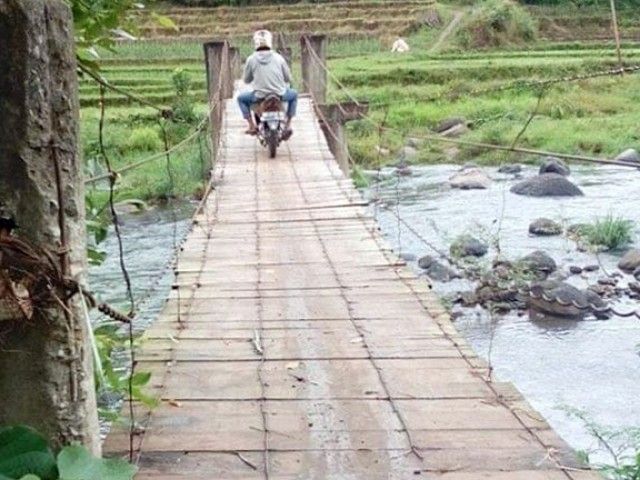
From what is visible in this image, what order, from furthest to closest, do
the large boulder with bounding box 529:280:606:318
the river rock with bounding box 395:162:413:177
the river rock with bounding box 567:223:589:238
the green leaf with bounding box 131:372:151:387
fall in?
the river rock with bounding box 395:162:413:177 → the river rock with bounding box 567:223:589:238 → the large boulder with bounding box 529:280:606:318 → the green leaf with bounding box 131:372:151:387

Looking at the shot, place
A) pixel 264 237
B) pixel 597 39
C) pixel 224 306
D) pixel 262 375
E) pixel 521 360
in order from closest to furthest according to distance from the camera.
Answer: pixel 262 375, pixel 224 306, pixel 264 237, pixel 521 360, pixel 597 39

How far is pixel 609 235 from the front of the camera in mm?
9156

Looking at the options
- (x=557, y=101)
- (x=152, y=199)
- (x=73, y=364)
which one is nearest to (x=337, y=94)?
(x=557, y=101)

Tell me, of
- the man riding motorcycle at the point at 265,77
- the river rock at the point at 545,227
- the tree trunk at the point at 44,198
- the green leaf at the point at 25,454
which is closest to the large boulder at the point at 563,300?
the river rock at the point at 545,227

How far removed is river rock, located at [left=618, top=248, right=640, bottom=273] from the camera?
8.52m

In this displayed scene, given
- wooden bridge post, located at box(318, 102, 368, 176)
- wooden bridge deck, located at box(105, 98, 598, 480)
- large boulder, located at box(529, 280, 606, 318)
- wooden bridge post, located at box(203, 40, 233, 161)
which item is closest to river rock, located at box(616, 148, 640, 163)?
wooden bridge post, located at box(318, 102, 368, 176)

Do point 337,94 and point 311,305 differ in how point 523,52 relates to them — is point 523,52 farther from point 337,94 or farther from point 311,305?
point 311,305

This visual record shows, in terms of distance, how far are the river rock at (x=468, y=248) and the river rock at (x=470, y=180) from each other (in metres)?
2.85

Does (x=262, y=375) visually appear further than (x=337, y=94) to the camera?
No

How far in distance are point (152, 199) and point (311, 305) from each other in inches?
325

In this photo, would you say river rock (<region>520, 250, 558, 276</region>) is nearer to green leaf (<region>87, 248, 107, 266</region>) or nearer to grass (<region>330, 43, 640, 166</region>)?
grass (<region>330, 43, 640, 166</region>)

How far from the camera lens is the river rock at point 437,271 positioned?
8367 mm

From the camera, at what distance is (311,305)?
342 centimetres

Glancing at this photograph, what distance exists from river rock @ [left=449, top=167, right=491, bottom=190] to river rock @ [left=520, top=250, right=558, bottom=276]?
129 inches
